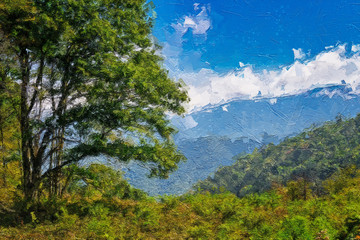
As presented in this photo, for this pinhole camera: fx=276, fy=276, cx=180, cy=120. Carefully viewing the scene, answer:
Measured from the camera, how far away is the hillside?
255 feet

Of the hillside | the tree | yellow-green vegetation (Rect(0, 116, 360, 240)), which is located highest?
the hillside

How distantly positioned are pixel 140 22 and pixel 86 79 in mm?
3150

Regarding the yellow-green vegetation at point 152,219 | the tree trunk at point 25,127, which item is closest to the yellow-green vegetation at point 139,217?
the yellow-green vegetation at point 152,219

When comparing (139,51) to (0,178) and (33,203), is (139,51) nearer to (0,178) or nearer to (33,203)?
(33,203)

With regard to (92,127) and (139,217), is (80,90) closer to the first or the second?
(92,127)

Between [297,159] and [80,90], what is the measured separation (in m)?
98.0

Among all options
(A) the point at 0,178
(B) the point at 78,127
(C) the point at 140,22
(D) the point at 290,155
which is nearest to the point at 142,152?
(B) the point at 78,127

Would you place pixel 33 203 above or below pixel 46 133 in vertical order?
below

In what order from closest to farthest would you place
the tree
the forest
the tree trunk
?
1. the forest
2. the tree
3. the tree trunk

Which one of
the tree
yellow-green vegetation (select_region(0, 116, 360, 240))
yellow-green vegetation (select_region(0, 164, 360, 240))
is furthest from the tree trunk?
yellow-green vegetation (select_region(0, 164, 360, 240))

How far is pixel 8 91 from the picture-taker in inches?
303

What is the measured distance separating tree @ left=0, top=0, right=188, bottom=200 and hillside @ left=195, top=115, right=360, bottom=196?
69939 mm

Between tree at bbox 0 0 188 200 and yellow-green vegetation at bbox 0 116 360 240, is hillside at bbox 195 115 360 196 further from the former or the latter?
tree at bbox 0 0 188 200

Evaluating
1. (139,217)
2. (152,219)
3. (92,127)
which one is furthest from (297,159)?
(92,127)
